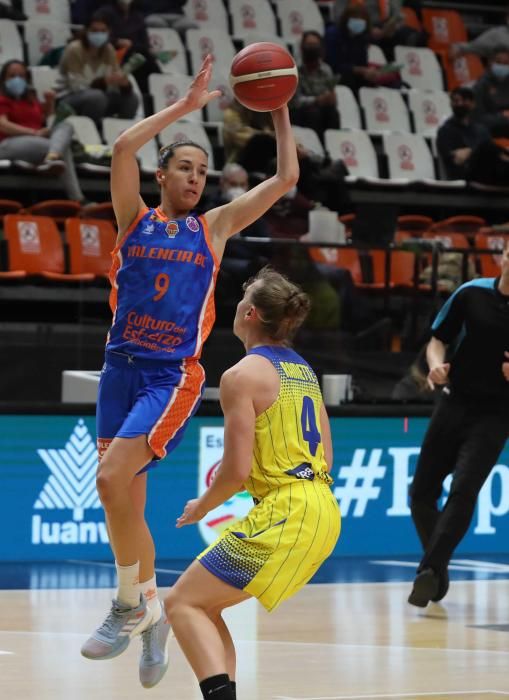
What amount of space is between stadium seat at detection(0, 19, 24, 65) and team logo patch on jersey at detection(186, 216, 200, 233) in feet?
28.6

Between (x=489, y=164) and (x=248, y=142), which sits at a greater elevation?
(x=248, y=142)

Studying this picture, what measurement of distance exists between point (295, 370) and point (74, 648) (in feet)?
8.11

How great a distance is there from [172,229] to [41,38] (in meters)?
9.31

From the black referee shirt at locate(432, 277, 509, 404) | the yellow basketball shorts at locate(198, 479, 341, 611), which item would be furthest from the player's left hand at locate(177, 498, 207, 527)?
the black referee shirt at locate(432, 277, 509, 404)

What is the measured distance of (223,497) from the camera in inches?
173

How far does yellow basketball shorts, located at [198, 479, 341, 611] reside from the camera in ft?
14.4

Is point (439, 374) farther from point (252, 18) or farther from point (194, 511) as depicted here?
point (252, 18)

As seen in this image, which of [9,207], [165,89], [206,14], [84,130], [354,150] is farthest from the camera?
[206,14]

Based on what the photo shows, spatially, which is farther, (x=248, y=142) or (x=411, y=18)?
(x=411, y=18)

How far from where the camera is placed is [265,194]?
223 inches

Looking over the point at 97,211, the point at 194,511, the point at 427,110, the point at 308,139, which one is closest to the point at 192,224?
the point at 194,511

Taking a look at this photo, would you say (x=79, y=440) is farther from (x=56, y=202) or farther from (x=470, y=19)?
(x=470, y=19)

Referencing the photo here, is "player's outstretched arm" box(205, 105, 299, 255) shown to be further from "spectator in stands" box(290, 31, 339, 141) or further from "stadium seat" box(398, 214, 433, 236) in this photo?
"spectator in stands" box(290, 31, 339, 141)

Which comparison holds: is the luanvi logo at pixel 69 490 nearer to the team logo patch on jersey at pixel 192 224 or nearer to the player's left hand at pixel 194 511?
the team logo patch on jersey at pixel 192 224
